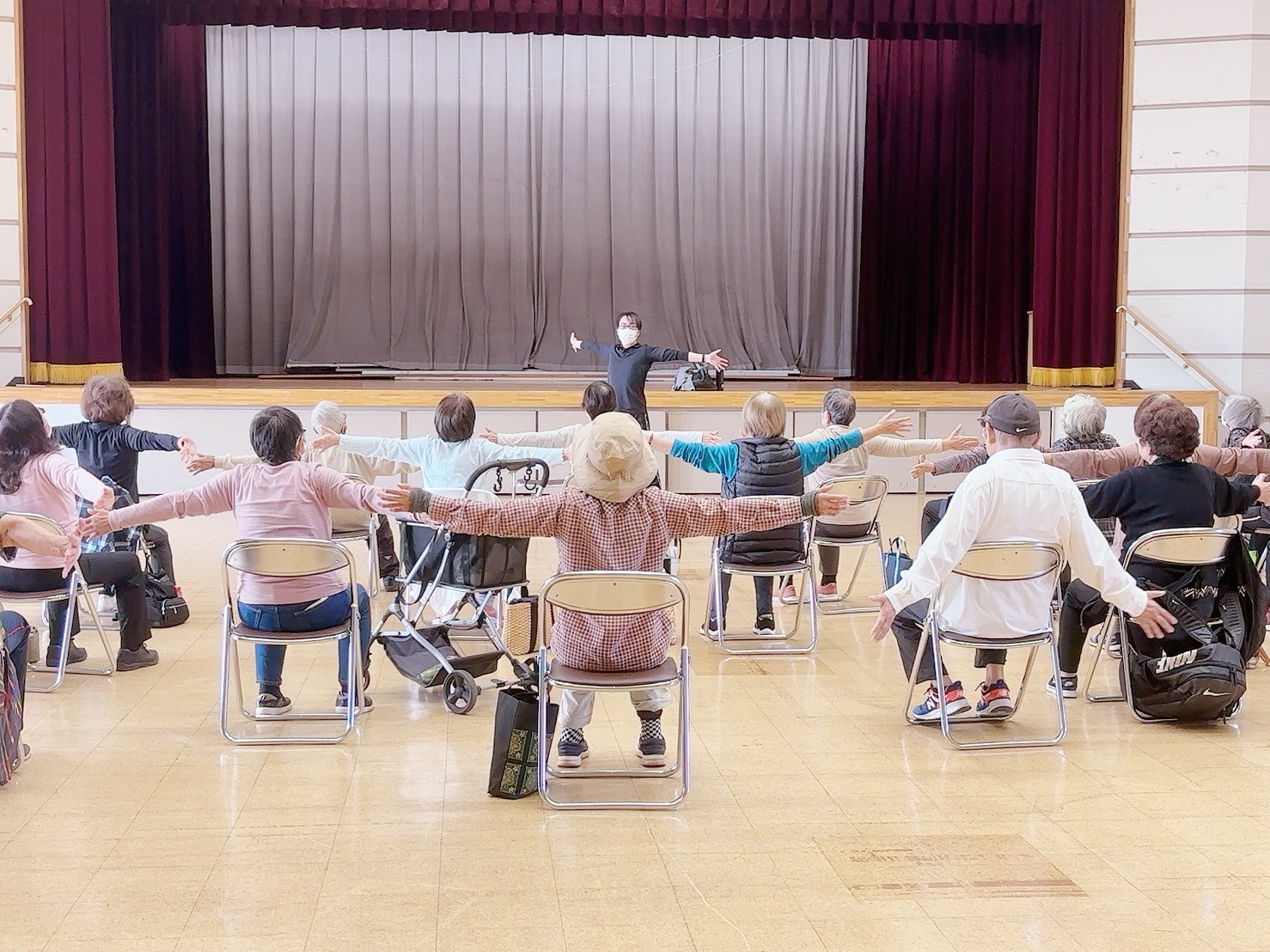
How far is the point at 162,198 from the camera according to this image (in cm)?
1342

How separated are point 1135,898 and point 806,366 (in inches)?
490

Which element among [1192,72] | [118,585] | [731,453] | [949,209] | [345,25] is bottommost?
[118,585]

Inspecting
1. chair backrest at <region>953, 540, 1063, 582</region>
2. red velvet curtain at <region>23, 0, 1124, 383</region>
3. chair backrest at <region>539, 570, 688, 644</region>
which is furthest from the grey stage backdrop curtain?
chair backrest at <region>539, 570, 688, 644</region>

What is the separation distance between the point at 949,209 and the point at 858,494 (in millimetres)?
8744

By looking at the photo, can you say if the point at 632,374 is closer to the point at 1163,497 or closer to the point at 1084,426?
the point at 1084,426

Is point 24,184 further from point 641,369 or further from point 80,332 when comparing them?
point 641,369

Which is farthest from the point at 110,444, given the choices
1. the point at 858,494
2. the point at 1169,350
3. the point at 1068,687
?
the point at 1169,350

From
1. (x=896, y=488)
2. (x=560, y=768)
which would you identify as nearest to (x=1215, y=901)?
(x=560, y=768)

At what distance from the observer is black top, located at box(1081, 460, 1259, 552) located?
4.96 metres

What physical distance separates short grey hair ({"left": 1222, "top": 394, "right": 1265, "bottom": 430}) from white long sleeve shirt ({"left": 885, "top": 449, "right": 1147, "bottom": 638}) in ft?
6.37

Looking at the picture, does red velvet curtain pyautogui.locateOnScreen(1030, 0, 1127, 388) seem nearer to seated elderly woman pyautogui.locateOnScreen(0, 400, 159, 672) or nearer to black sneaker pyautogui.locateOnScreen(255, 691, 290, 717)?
black sneaker pyautogui.locateOnScreen(255, 691, 290, 717)

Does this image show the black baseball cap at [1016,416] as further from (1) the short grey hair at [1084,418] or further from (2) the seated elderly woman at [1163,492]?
(1) the short grey hair at [1084,418]

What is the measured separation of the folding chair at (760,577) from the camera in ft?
19.6

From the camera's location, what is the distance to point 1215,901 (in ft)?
11.3
